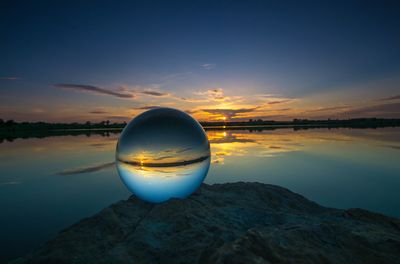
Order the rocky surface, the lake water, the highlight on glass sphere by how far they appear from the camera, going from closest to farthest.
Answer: the rocky surface
the highlight on glass sphere
the lake water

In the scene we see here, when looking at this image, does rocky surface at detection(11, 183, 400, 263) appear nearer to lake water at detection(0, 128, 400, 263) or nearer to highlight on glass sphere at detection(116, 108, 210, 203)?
highlight on glass sphere at detection(116, 108, 210, 203)

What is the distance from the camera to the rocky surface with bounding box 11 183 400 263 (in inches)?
86.9

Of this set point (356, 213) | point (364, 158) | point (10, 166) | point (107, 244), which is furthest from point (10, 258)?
point (364, 158)

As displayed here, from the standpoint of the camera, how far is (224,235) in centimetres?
303

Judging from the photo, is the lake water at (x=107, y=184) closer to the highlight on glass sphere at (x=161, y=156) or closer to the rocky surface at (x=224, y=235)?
the rocky surface at (x=224, y=235)

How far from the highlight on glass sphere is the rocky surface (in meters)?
0.34

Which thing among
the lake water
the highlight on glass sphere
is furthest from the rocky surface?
the lake water

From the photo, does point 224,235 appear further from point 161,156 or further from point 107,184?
point 107,184

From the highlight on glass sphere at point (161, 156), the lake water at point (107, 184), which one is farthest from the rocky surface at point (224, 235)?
the lake water at point (107, 184)

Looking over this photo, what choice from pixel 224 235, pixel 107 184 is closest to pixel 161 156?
pixel 224 235

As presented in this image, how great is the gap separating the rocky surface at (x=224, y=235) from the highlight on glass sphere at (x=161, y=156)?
13.5 inches

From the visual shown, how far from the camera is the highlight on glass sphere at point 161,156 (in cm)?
409

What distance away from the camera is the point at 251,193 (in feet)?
16.9

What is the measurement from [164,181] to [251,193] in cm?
213
